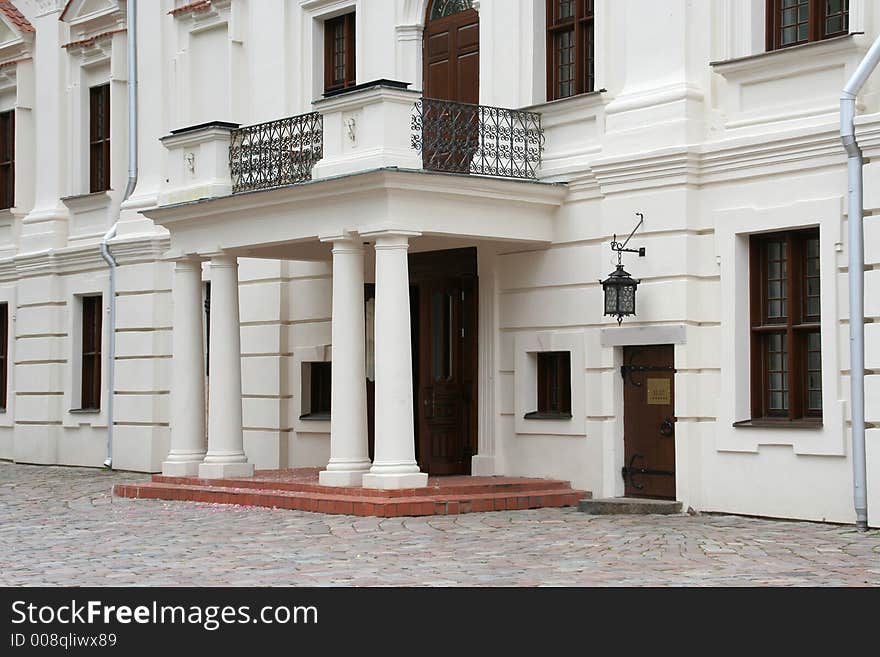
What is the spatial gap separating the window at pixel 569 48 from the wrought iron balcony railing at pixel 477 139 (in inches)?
22.1

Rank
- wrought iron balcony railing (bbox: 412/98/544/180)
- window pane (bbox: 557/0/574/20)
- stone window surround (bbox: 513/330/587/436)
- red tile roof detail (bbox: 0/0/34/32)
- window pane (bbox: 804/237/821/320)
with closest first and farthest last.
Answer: window pane (bbox: 804/237/821/320) → wrought iron balcony railing (bbox: 412/98/544/180) → stone window surround (bbox: 513/330/587/436) → window pane (bbox: 557/0/574/20) → red tile roof detail (bbox: 0/0/34/32)

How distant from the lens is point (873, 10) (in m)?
15.4

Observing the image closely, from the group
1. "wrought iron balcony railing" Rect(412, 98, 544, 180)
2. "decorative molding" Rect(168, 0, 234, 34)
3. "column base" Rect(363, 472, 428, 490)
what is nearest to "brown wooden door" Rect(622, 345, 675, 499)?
"column base" Rect(363, 472, 428, 490)

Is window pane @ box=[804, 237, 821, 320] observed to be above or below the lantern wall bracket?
below

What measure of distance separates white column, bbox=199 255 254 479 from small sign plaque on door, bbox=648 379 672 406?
5.61 meters

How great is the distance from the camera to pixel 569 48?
62.8ft

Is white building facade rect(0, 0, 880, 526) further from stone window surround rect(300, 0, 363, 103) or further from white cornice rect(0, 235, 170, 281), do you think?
white cornice rect(0, 235, 170, 281)

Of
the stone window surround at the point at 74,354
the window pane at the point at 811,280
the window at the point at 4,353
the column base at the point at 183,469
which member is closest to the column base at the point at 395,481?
the column base at the point at 183,469

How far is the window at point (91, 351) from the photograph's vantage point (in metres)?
26.6

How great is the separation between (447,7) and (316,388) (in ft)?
18.4

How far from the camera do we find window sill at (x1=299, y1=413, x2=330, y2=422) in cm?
2198

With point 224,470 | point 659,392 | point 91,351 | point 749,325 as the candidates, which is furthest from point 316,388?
point 749,325

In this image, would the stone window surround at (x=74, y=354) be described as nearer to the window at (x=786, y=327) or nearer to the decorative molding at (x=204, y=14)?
the decorative molding at (x=204, y=14)

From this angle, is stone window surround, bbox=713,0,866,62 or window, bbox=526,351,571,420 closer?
stone window surround, bbox=713,0,866,62
